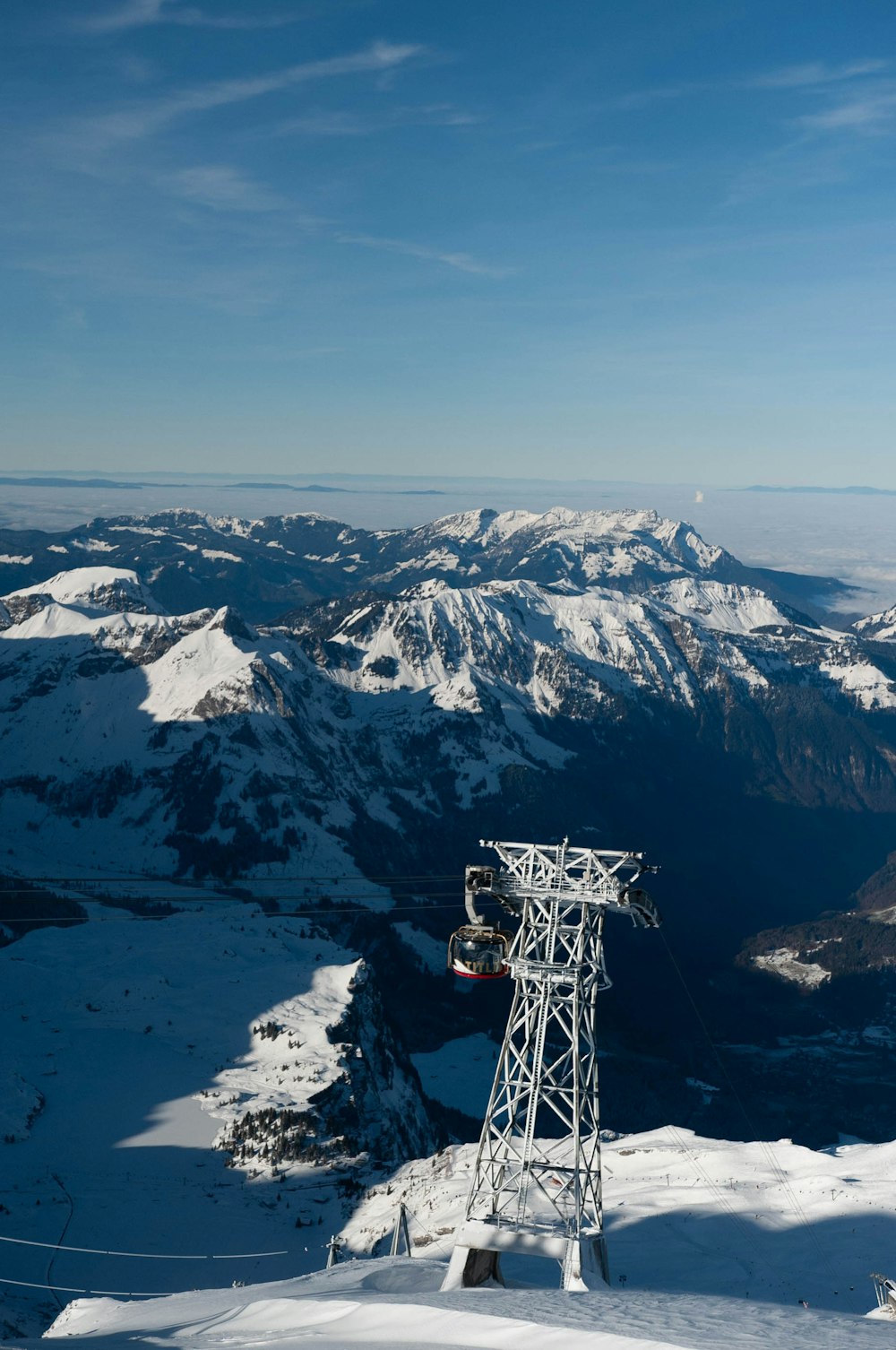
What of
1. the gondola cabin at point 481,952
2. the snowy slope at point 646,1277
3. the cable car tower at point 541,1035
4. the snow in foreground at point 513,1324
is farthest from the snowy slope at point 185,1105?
the gondola cabin at point 481,952

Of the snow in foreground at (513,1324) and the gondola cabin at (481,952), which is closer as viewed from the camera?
the snow in foreground at (513,1324)

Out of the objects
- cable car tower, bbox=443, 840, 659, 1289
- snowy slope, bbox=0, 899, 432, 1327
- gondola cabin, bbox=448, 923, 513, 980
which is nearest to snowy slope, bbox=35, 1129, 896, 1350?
cable car tower, bbox=443, 840, 659, 1289

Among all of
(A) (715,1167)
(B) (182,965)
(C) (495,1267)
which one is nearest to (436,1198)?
(A) (715,1167)

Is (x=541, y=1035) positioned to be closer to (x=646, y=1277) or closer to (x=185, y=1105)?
(x=646, y=1277)

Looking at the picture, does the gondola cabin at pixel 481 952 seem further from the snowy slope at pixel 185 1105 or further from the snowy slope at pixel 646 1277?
the snowy slope at pixel 185 1105

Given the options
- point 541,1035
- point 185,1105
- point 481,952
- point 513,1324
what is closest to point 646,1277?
point 541,1035

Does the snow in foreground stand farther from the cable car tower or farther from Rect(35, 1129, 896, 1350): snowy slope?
the cable car tower

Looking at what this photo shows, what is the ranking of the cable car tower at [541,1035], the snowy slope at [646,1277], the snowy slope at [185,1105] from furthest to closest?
the snowy slope at [185,1105]
the cable car tower at [541,1035]
the snowy slope at [646,1277]
